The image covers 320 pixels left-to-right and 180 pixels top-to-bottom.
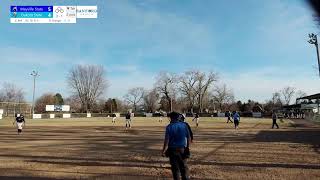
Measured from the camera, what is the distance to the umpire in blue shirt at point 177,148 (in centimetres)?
902

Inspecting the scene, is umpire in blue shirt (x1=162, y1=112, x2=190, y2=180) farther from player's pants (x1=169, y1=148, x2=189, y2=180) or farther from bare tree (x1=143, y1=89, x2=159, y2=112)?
bare tree (x1=143, y1=89, x2=159, y2=112)

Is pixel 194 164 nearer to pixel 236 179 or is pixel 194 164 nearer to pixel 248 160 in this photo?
pixel 248 160

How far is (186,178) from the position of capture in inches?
355

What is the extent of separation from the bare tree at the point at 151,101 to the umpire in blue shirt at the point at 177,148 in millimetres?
135160

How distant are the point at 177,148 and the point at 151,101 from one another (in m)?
139

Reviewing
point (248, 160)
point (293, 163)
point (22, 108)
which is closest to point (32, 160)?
point (248, 160)

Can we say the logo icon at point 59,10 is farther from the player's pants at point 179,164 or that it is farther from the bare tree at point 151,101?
the bare tree at point 151,101

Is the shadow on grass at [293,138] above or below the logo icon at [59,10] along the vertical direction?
below

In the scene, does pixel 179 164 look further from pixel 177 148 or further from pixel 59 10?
pixel 59 10

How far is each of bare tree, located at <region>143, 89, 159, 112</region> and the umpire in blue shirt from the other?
443 ft

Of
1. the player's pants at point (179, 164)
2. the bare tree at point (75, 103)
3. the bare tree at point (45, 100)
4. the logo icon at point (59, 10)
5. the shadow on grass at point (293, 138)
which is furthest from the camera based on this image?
the bare tree at point (45, 100)

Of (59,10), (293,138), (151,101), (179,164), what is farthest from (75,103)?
(179,164)

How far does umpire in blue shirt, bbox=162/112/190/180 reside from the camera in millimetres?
9023

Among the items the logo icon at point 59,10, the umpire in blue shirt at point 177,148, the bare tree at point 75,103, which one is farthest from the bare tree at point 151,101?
the umpire in blue shirt at point 177,148
